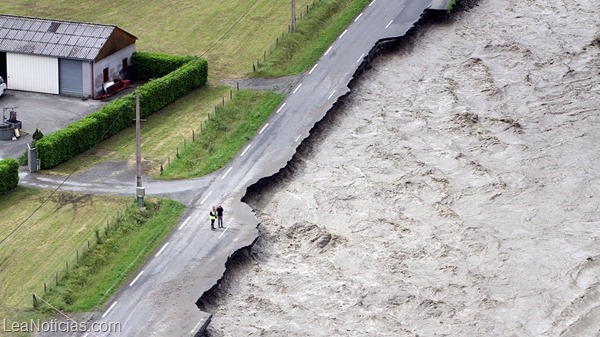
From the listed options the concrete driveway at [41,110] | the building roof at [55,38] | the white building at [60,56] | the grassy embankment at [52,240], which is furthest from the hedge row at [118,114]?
the building roof at [55,38]

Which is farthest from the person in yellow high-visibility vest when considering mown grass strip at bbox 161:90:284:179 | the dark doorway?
the dark doorway

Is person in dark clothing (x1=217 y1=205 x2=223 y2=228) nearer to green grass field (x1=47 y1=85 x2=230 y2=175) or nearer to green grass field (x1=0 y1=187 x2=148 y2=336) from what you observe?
green grass field (x1=0 y1=187 x2=148 y2=336)

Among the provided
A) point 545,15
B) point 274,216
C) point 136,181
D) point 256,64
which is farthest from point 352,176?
point 545,15

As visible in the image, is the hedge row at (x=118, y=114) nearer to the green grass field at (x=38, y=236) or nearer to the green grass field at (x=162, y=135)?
the green grass field at (x=162, y=135)

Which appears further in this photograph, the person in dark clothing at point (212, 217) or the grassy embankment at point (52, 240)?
the person in dark clothing at point (212, 217)

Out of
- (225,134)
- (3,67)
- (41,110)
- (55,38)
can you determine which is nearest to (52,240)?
(225,134)
